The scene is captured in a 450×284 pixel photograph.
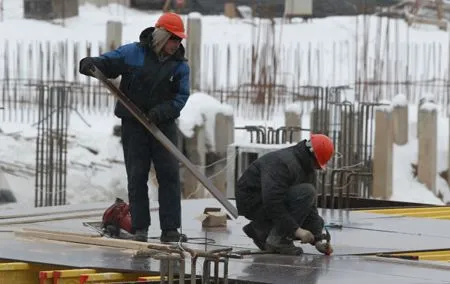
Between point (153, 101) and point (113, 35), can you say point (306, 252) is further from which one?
point (113, 35)

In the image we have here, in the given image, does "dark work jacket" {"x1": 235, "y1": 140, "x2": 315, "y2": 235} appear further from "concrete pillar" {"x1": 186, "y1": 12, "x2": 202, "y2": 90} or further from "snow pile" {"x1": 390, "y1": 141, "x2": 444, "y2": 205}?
"concrete pillar" {"x1": 186, "y1": 12, "x2": 202, "y2": 90}

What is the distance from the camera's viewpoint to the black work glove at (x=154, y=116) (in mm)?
12820

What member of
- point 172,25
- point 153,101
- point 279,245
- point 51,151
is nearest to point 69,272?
point 279,245

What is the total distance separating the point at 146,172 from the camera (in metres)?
13.2

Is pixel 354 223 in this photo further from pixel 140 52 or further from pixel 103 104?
pixel 103 104

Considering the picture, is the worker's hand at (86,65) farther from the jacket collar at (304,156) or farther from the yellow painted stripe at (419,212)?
the yellow painted stripe at (419,212)

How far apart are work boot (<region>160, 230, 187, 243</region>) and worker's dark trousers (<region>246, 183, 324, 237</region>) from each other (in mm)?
674

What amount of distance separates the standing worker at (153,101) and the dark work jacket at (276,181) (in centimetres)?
76

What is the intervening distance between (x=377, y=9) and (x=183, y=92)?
29541mm

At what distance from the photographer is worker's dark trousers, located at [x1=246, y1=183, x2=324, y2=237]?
12.5m

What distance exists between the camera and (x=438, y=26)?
42.6 m

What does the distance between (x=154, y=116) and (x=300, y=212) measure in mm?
1425

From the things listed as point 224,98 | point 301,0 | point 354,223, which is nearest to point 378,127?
point 224,98

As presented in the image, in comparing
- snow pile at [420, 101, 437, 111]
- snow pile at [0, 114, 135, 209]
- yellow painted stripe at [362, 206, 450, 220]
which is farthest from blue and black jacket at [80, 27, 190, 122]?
snow pile at [420, 101, 437, 111]
